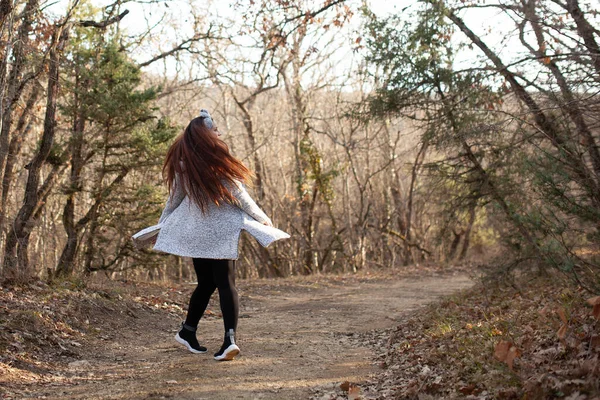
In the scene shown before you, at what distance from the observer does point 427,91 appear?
11.1 m

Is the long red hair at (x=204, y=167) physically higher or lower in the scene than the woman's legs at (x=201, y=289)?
higher

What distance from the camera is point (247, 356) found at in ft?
17.4

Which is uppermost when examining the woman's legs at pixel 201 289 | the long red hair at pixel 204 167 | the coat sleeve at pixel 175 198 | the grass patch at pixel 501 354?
the long red hair at pixel 204 167

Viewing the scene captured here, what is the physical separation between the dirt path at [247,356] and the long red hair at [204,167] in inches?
55.1

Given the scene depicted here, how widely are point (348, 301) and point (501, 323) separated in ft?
14.2

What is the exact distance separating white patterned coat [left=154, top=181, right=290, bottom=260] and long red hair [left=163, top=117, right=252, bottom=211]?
0.28ft

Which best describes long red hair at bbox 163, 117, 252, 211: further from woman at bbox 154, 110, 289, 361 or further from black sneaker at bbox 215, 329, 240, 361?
black sneaker at bbox 215, 329, 240, 361

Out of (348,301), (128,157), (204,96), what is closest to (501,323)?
(348,301)

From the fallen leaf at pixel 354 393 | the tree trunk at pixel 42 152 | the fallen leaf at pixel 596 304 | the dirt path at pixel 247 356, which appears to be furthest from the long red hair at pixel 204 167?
the tree trunk at pixel 42 152

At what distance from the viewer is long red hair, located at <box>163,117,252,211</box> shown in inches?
195

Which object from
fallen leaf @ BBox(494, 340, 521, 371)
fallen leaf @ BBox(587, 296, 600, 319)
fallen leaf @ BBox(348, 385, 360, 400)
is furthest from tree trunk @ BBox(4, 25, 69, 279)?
fallen leaf @ BBox(587, 296, 600, 319)

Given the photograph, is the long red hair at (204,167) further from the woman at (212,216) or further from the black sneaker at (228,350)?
the black sneaker at (228,350)

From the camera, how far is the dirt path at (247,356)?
169 inches

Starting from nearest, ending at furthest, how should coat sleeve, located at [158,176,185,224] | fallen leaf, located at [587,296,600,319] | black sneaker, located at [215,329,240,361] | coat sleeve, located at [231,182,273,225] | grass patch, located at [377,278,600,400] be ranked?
1. grass patch, located at [377,278,600,400]
2. fallen leaf, located at [587,296,600,319]
3. black sneaker, located at [215,329,240,361]
4. coat sleeve, located at [231,182,273,225]
5. coat sleeve, located at [158,176,185,224]
